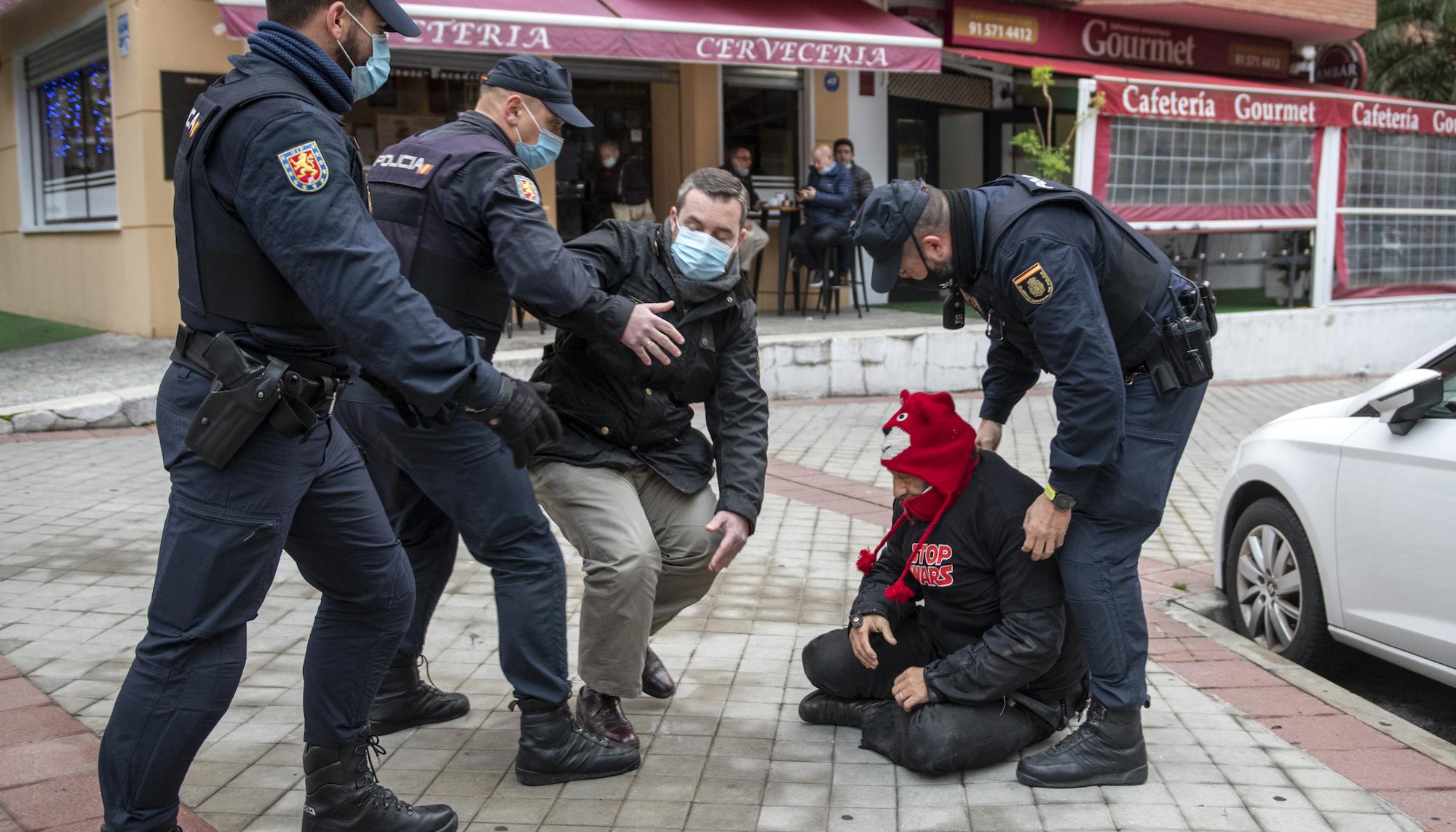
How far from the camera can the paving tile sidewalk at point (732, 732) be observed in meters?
3.29

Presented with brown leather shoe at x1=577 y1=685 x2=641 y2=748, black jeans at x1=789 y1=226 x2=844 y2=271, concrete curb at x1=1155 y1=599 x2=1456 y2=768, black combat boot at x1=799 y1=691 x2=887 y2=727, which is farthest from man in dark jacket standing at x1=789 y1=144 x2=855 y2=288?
brown leather shoe at x1=577 y1=685 x2=641 y2=748

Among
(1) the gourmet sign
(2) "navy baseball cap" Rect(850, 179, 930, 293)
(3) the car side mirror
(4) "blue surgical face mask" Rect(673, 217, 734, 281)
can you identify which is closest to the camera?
(2) "navy baseball cap" Rect(850, 179, 930, 293)

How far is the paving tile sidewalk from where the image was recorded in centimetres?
329

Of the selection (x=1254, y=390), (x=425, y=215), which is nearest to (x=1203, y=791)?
(x=425, y=215)

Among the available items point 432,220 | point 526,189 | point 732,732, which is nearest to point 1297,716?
point 732,732

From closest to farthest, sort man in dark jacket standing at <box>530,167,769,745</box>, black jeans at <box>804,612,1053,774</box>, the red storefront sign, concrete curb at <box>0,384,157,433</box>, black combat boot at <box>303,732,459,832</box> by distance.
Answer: black combat boot at <box>303,732,459,832</box>
black jeans at <box>804,612,1053,774</box>
man in dark jacket standing at <box>530,167,769,745</box>
concrete curb at <box>0,384,157,433</box>
the red storefront sign

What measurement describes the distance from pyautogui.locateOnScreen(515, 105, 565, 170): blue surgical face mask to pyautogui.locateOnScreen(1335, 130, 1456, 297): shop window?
465 inches

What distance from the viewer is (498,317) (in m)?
3.52

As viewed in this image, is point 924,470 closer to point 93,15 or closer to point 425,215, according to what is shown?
point 425,215

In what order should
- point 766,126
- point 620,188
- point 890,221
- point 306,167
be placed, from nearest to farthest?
point 306,167
point 890,221
point 620,188
point 766,126

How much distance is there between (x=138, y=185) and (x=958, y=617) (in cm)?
926

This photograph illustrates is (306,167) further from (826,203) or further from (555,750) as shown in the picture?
(826,203)

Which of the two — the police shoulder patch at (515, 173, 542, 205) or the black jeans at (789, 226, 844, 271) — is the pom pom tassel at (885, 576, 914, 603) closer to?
the police shoulder patch at (515, 173, 542, 205)

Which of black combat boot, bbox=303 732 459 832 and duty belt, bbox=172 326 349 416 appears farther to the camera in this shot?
black combat boot, bbox=303 732 459 832
